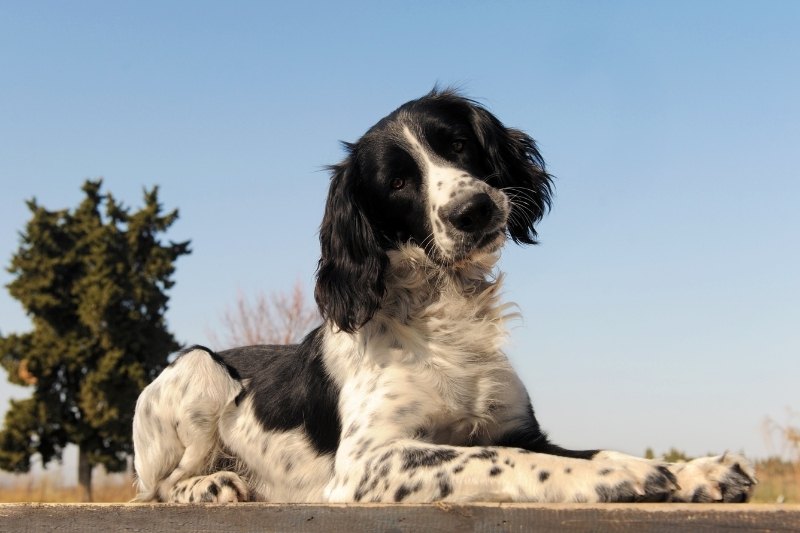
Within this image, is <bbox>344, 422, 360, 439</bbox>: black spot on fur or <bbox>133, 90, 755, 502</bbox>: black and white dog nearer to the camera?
<bbox>133, 90, 755, 502</bbox>: black and white dog

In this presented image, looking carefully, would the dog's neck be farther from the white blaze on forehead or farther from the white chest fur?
the white blaze on forehead

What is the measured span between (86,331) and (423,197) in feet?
94.8

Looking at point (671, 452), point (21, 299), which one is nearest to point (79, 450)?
point (21, 299)

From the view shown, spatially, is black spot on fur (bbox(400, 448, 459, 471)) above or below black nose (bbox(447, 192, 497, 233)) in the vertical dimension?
below

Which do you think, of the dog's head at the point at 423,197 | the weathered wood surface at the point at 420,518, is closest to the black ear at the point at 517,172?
the dog's head at the point at 423,197

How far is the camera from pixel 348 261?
13.3ft

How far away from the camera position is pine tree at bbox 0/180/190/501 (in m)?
29.3

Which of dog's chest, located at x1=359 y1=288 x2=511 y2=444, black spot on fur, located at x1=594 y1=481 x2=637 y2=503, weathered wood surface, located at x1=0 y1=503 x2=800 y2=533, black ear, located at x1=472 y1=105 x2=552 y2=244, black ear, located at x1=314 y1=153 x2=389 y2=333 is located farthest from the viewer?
black ear, located at x1=472 y1=105 x2=552 y2=244

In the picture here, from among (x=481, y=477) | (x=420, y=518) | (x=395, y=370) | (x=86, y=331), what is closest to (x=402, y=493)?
(x=481, y=477)

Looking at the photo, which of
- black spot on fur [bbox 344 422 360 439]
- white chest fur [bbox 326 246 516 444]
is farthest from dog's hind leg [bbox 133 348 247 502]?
black spot on fur [bbox 344 422 360 439]

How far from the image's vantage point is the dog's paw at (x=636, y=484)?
2.81 m

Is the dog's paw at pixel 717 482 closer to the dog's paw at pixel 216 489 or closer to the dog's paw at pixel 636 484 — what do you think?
the dog's paw at pixel 636 484

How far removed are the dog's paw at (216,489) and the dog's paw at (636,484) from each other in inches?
→ 80.0

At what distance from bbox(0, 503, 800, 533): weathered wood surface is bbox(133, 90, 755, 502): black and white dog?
0.37m
